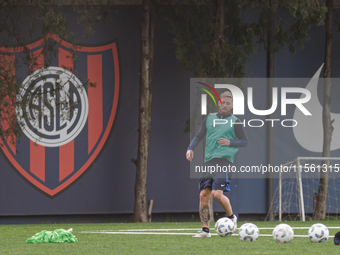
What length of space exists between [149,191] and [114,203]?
33.2 inches

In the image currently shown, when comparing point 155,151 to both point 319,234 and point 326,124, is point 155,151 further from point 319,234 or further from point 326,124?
point 319,234

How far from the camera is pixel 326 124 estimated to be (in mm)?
11758

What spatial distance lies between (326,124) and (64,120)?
585cm

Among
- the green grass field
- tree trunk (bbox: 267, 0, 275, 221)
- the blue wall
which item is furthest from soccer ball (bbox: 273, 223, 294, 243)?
tree trunk (bbox: 267, 0, 275, 221)

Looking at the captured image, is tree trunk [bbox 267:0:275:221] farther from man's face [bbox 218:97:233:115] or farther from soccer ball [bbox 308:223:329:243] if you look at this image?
soccer ball [bbox 308:223:329:243]

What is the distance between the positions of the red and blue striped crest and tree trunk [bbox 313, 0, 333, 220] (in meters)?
4.73

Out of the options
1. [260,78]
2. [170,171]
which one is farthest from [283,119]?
[170,171]

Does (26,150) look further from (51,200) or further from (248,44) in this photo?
(248,44)

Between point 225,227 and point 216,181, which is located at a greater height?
point 216,181

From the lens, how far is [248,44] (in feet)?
38.9

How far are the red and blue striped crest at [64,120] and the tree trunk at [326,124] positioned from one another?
4735mm

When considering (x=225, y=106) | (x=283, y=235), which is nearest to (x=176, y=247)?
(x=283, y=235)

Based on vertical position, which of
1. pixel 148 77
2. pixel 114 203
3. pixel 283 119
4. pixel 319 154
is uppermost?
pixel 148 77

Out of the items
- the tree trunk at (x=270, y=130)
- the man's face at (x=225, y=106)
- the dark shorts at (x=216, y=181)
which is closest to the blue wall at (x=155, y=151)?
the tree trunk at (x=270, y=130)
